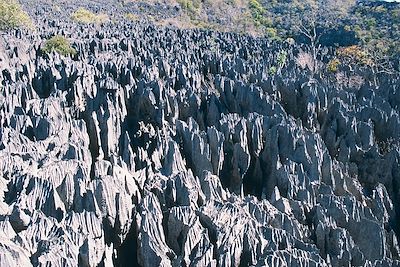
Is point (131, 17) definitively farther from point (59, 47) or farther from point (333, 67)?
point (333, 67)

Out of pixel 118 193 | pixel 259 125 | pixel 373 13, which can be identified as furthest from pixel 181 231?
pixel 373 13

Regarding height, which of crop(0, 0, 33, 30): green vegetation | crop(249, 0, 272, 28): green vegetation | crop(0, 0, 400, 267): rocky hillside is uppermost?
crop(249, 0, 272, 28): green vegetation

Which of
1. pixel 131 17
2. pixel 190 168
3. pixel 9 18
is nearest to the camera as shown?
pixel 190 168

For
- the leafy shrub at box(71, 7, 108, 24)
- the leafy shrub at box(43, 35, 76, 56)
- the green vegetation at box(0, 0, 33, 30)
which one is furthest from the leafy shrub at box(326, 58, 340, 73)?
the leafy shrub at box(71, 7, 108, 24)

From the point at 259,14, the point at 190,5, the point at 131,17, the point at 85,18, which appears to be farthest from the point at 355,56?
the point at 190,5

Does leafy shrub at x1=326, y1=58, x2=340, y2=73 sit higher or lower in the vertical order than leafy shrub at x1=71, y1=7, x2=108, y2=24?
lower

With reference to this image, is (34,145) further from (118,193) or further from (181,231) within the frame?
(181,231)

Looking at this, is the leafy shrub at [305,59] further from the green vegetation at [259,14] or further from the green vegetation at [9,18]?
the green vegetation at [259,14]

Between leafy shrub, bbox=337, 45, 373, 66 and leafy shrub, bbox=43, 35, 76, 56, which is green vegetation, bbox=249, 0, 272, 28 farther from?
leafy shrub, bbox=43, 35, 76, 56
